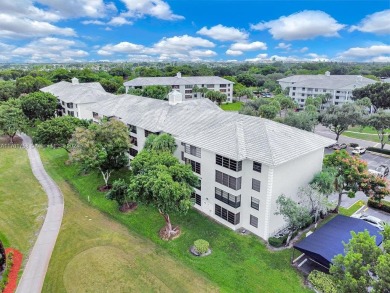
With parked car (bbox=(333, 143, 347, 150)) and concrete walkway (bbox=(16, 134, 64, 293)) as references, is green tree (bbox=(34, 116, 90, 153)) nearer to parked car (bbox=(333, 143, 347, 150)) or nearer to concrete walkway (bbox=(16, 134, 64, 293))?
concrete walkway (bbox=(16, 134, 64, 293))

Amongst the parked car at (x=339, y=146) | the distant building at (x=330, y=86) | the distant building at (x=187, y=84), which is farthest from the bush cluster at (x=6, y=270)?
the distant building at (x=330, y=86)

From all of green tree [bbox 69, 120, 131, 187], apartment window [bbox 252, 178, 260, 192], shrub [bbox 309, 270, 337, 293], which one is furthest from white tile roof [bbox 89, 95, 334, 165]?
shrub [bbox 309, 270, 337, 293]

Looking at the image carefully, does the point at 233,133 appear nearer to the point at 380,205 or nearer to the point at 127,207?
the point at 127,207

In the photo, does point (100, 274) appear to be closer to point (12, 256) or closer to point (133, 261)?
point (133, 261)

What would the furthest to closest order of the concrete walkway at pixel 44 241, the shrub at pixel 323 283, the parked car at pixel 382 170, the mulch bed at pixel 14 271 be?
the parked car at pixel 382 170 < the concrete walkway at pixel 44 241 < the mulch bed at pixel 14 271 < the shrub at pixel 323 283

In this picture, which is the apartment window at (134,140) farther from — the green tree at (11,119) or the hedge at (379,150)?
the hedge at (379,150)

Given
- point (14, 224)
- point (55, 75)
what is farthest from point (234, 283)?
point (55, 75)

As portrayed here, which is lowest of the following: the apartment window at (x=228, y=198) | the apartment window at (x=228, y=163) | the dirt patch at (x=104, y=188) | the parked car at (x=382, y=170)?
the dirt patch at (x=104, y=188)
